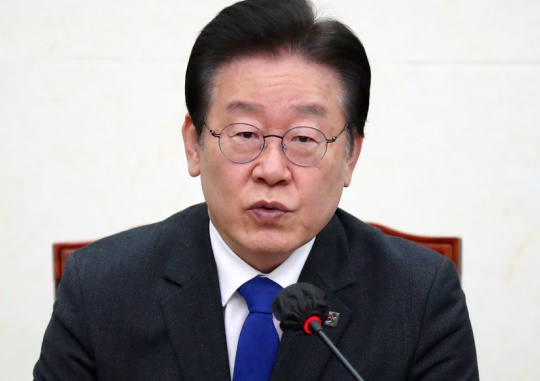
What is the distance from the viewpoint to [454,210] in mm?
2945

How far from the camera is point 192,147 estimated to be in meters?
1.79

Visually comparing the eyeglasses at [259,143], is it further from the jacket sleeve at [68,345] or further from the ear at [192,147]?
the jacket sleeve at [68,345]

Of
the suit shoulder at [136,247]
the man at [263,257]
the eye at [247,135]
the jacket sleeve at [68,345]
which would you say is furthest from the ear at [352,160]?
the jacket sleeve at [68,345]

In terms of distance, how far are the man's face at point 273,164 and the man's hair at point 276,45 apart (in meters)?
0.02

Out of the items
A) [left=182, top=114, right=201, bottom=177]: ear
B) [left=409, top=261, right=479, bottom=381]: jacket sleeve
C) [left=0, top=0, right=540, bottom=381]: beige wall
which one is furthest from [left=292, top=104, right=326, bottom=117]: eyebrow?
[left=0, top=0, right=540, bottom=381]: beige wall

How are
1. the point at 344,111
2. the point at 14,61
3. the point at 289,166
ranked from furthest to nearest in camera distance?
the point at 14,61 < the point at 344,111 < the point at 289,166

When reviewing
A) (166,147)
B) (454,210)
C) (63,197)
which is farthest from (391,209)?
(63,197)

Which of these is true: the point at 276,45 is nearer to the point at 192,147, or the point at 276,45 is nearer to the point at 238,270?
the point at 192,147

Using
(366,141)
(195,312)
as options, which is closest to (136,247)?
(195,312)

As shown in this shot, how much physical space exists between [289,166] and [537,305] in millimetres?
1710

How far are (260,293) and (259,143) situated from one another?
0.35 meters

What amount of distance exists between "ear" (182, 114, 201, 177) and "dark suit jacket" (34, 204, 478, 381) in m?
0.19

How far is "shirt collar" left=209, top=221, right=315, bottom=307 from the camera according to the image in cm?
178

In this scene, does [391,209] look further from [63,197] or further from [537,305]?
[63,197]
